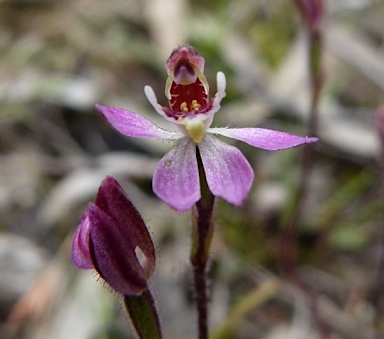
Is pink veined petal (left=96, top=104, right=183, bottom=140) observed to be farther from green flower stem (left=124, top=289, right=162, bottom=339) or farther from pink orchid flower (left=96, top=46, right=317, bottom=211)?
green flower stem (left=124, top=289, right=162, bottom=339)

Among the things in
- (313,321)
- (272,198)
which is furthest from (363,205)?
(313,321)

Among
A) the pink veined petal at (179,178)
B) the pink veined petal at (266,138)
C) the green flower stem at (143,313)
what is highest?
the pink veined petal at (266,138)

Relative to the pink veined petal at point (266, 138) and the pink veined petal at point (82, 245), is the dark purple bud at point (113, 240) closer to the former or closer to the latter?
the pink veined petal at point (82, 245)

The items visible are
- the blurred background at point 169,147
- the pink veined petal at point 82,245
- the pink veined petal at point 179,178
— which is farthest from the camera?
the blurred background at point 169,147

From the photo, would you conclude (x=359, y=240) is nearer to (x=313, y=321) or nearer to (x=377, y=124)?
(x=313, y=321)

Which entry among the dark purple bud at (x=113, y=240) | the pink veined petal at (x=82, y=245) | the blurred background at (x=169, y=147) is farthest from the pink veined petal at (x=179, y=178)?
the blurred background at (x=169, y=147)

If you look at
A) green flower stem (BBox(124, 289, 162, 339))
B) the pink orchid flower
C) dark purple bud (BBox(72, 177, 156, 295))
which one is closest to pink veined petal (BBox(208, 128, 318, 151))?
the pink orchid flower
